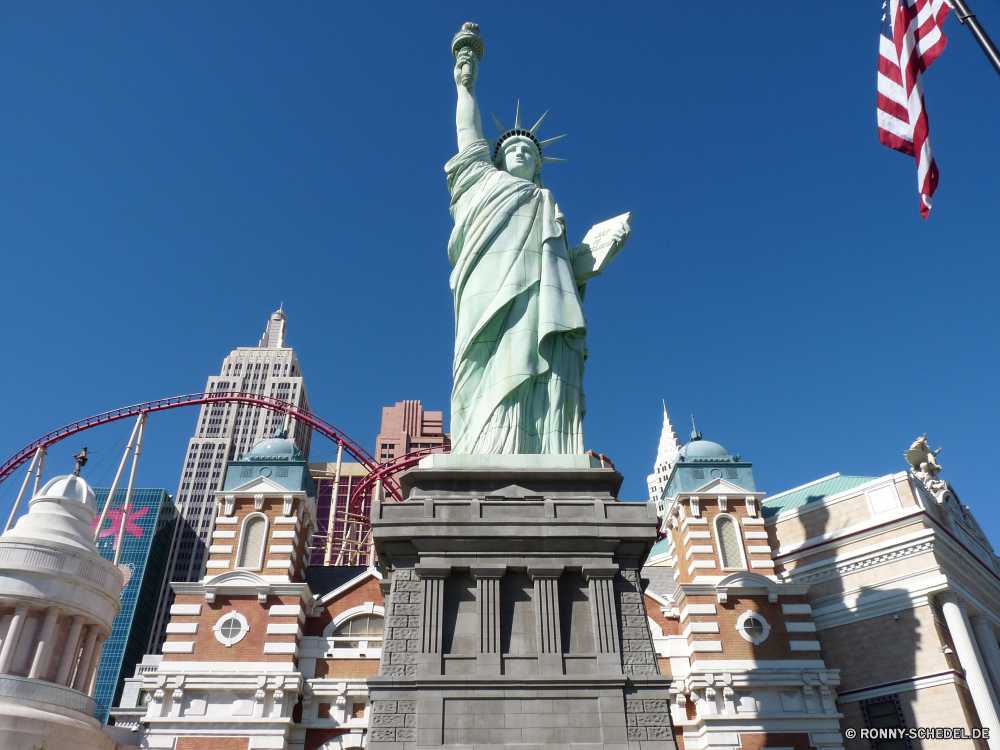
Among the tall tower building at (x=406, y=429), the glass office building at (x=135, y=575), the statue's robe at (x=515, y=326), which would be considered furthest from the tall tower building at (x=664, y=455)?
the statue's robe at (x=515, y=326)

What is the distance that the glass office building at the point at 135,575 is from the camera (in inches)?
2670

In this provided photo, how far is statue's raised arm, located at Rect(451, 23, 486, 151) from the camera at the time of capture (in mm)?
21484

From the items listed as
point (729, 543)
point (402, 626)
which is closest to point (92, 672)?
point (402, 626)

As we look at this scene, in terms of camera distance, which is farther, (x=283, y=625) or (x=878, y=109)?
(x=283, y=625)

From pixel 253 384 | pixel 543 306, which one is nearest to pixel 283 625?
pixel 543 306

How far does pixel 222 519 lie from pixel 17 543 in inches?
224

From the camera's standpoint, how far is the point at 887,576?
2248cm

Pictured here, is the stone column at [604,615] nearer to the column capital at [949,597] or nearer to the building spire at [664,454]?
the column capital at [949,597]

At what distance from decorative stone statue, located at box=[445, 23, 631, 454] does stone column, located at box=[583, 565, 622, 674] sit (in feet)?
11.4

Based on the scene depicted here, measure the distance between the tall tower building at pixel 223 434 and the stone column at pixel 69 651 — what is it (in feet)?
214

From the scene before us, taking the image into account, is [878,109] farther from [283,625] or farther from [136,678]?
[136,678]

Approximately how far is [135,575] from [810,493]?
7061 centimetres

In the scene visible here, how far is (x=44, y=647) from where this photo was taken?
21.2m

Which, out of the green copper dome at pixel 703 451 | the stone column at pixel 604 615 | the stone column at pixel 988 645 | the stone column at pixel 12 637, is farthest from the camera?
the green copper dome at pixel 703 451
